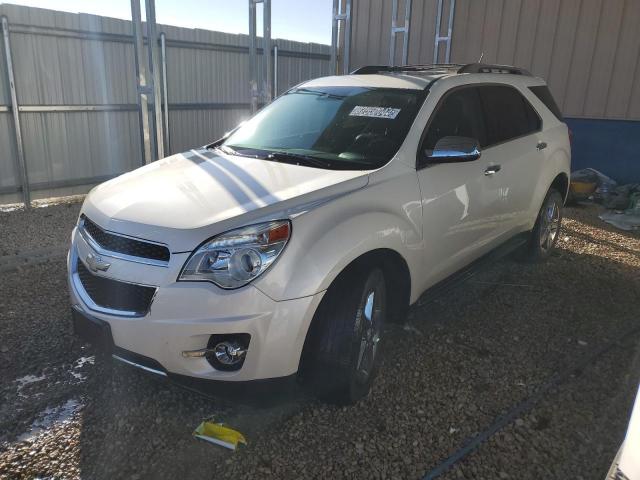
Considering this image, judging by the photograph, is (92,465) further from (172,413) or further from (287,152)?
(287,152)

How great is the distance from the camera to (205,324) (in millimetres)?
2336

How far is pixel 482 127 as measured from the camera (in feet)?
13.3

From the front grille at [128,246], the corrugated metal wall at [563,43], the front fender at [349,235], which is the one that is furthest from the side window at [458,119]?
the corrugated metal wall at [563,43]

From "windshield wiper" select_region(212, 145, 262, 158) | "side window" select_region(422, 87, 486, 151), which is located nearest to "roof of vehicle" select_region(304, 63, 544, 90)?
"side window" select_region(422, 87, 486, 151)

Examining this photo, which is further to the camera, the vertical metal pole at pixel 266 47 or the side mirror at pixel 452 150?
the vertical metal pole at pixel 266 47

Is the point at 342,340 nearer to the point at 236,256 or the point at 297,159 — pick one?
the point at 236,256

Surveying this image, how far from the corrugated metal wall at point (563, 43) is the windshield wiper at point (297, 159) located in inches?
307

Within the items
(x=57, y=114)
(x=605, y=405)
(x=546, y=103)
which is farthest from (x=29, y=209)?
Answer: (x=605, y=405)

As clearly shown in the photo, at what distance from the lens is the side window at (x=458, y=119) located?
3.55 m

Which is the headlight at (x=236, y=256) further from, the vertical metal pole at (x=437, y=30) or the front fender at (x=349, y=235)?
the vertical metal pole at (x=437, y=30)

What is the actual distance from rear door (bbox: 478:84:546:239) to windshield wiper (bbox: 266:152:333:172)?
1378 mm

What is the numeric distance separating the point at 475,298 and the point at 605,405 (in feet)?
5.22

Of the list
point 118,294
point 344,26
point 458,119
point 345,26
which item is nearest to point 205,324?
point 118,294

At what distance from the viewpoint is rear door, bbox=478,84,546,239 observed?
4117 mm
